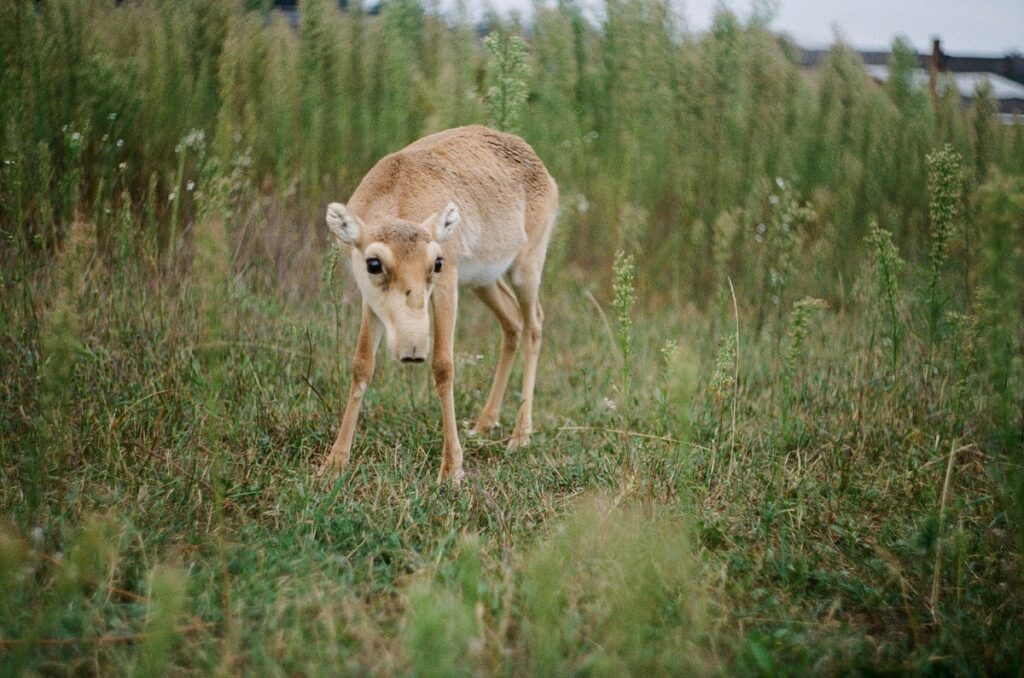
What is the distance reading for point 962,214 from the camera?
562cm

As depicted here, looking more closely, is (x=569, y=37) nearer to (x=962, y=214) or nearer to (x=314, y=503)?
(x=962, y=214)

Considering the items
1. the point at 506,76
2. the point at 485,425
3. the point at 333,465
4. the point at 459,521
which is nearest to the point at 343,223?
the point at 333,465

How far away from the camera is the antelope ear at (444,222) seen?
410cm

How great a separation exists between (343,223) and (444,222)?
20.0 inches

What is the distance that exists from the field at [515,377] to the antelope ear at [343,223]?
1.89 feet

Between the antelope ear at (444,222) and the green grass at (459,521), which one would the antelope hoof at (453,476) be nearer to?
the green grass at (459,521)

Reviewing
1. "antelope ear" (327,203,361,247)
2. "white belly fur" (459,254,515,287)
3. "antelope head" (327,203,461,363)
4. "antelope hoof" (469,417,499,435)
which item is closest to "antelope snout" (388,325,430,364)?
"antelope head" (327,203,461,363)

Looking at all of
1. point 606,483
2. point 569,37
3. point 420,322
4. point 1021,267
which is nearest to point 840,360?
point 1021,267

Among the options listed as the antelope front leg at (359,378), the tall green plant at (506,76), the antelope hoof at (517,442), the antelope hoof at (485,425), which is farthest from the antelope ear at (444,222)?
the tall green plant at (506,76)

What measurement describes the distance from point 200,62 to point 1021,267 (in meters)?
5.26

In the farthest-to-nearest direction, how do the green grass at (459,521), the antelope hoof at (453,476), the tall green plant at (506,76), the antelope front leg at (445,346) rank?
the tall green plant at (506,76) < the antelope front leg at (445,346) < the antelope hoof at (453,476) < the green grass at (459,521)

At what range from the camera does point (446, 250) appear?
4500 millimetres

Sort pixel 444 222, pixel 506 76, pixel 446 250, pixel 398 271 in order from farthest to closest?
pixel 506 76
pixel 446 250
pixel 444 222
pixel 398 271

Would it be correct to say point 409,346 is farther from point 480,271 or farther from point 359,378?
point 480,271
